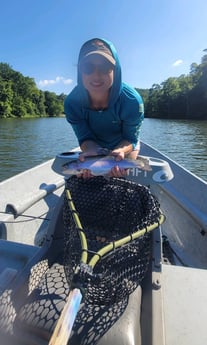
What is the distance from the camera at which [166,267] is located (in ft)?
6.21

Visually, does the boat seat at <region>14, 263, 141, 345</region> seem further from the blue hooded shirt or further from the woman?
the blue hooded shirt

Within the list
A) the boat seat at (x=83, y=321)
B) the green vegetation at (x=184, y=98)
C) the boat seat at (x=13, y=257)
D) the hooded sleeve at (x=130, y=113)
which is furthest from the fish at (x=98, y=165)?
the green vegetation at (x=184, y=98)

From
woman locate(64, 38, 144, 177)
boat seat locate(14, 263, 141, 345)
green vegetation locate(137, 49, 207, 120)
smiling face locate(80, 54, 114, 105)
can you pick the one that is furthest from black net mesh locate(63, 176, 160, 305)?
green vegetation locate(137, 49, 207, 120)

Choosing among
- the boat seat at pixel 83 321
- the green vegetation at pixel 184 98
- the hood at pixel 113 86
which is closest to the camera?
the boat seat at pixel 83 321

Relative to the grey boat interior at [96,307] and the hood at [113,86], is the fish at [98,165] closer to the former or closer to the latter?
the grey boat interior at [96,307]

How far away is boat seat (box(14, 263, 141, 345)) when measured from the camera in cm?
127

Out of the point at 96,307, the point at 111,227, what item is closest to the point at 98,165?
the point at 111,227

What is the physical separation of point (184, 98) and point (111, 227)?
Result: 66.8 metres

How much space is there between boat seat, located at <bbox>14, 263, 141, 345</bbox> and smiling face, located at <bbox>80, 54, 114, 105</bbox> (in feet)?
5.05

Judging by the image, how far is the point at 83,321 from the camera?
1350 millimetres

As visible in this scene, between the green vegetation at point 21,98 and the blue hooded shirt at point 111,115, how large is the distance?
200 feet

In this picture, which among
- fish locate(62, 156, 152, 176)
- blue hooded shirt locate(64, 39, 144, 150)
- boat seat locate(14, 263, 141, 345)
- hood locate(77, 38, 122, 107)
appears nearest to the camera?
boat seat locate(14, 263, 141, 345)

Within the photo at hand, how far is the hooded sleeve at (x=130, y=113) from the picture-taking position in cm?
250

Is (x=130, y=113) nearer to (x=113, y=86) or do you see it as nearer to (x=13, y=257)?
(x=113, y=86)
